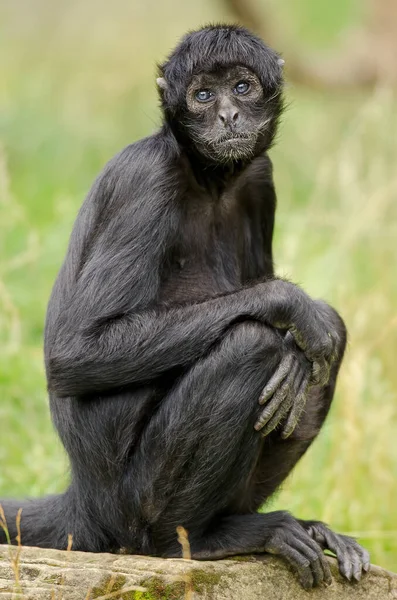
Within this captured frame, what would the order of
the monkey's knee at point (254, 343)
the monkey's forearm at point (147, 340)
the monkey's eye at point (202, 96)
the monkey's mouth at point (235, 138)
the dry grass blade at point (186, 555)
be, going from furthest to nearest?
1. the monkey's eye at point (202, 96)
2. the monkey's mouth at point (235, 138)
3. the monkey's forearm at point (147, 340)
4. the monkey's knee at point (254, 343)
5. the dry grass blade at point (186, 555)

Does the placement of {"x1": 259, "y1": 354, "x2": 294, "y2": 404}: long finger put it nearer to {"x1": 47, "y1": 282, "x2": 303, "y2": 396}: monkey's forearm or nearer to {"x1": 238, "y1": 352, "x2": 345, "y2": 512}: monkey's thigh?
{"x1": 47, "y1": 282, "x2": 303, "y2": 396}: monkey's forearm

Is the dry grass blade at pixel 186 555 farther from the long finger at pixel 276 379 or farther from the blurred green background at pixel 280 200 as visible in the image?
the blurred green background at pixel 280 200

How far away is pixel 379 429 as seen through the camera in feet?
27.7

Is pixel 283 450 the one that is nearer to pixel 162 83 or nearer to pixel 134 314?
pixel 134 314

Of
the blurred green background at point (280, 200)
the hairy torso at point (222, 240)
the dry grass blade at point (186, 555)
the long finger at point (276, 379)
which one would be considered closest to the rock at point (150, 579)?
the dry grass blade at point (186, 555)

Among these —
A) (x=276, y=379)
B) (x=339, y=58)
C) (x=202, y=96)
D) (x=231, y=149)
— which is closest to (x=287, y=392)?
(x=276, y=379)

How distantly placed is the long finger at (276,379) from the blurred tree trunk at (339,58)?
9.97 meters

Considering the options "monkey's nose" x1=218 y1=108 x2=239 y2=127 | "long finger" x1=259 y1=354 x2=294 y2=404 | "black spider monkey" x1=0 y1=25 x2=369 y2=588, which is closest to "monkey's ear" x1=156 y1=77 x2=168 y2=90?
"black spider monkey" x1=0 y1=25 x2=369 y2=588

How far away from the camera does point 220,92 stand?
6.40 m

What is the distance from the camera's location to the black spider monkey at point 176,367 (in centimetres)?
552

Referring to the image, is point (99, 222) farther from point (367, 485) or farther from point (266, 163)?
point (367, 485)

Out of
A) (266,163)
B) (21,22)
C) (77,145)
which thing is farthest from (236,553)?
(21,22)

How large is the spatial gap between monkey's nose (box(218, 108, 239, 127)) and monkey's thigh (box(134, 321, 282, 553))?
1.48 meters

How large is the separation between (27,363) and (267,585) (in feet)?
14.0
